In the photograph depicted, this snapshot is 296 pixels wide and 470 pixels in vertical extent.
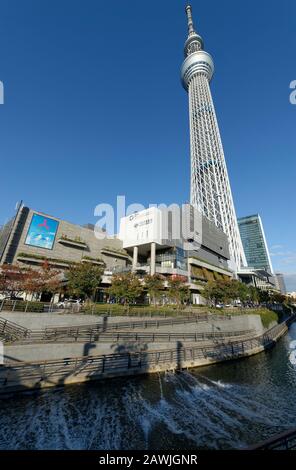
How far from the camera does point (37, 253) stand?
46.0 metres

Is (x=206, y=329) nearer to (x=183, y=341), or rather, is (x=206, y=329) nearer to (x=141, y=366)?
(x=183, y=341)

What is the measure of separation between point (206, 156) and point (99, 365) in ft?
418

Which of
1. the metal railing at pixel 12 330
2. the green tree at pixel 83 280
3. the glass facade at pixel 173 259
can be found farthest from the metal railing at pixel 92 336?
the glass facade at pixel 173 259

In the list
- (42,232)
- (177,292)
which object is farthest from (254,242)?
(42,232)

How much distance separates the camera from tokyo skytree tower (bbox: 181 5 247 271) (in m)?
111

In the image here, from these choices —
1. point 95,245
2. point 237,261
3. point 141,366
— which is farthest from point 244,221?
point 141,366

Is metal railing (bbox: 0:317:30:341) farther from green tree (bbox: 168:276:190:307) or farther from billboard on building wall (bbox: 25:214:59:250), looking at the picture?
billboard on building wall (bbox: 25:214:59:250)

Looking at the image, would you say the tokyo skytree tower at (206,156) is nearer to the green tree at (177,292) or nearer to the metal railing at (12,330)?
the green tree at (177,292)

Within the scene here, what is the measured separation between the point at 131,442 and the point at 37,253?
43.3 metres

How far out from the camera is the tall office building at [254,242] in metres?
166

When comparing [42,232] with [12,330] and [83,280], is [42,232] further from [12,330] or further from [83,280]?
[12,330]

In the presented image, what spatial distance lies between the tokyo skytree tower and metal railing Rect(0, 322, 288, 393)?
8080 centimetres

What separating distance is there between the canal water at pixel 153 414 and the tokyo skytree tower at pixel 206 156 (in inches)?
3423

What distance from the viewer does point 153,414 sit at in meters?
11.6
